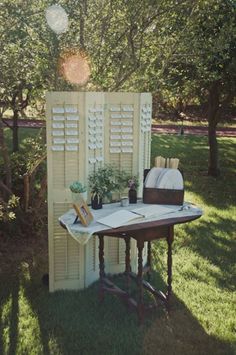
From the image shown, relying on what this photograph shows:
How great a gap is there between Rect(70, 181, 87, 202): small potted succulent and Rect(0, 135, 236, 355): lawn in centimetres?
116

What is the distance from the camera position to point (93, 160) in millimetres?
4613

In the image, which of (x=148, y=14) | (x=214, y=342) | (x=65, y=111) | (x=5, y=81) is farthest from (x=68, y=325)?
(x=148, y=14)

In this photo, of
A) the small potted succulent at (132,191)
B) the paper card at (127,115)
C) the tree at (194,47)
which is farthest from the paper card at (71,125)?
the tree at (194,47)

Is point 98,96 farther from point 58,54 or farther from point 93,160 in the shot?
point 58,54

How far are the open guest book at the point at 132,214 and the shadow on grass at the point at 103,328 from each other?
1.05m

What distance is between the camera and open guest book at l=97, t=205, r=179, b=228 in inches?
152

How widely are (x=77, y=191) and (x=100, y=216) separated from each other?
0.35 metres

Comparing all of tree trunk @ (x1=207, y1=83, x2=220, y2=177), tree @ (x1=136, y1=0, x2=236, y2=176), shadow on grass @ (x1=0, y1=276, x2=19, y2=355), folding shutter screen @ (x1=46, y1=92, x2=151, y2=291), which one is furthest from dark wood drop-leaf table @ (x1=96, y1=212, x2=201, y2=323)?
tree trunk @ (x1=207, y1=83, x2=220, y2=177)

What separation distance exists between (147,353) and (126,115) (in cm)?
240

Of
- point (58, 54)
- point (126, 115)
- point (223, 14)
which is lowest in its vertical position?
point (126, 115)

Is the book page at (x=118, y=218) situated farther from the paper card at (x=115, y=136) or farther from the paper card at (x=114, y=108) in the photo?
the paper card at (x=114, y=108)

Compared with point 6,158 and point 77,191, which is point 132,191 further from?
point 6,158

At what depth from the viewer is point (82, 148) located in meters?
4.52

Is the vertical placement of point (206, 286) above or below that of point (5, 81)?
below
